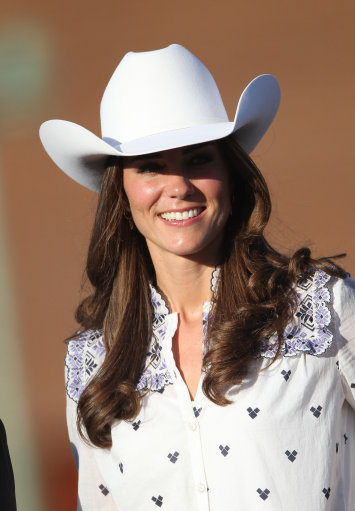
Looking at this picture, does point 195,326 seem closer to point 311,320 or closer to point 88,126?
point 311,320

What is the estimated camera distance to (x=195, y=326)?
2127mm

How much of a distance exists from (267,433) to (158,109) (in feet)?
2.83

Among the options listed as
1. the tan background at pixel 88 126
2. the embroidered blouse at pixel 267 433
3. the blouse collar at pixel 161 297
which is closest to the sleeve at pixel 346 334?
the embroidered blouse at pixel 267 433

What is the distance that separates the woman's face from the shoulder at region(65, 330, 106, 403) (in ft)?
1.20

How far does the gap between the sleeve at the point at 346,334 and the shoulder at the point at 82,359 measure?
0.65 m

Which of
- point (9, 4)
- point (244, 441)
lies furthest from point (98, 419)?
point (9, 4)

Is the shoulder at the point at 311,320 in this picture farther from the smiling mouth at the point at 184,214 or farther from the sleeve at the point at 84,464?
the sleeve at the point at 84,464

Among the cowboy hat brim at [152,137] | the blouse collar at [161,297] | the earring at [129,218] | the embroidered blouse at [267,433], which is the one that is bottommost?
the embroidered blouse at [267,433]

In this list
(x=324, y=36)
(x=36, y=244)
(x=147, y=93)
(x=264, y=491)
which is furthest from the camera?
(x=36, y=244)

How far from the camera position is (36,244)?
4.45m

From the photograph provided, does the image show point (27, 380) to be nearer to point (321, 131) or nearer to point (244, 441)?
point (321, 131)

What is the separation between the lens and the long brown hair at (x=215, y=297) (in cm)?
198

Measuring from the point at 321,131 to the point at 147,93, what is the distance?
2212mm

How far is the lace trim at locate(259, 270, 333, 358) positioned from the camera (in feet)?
6.26
